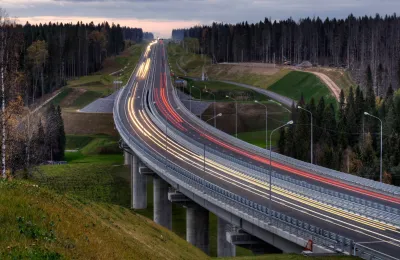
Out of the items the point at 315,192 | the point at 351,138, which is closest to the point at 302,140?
the point at 351,138

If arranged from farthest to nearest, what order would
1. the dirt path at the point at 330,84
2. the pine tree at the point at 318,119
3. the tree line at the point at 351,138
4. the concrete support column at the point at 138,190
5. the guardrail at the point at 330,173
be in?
the dirt path at the point at 330,84, the pine tree at the point at 318,119, the concrete support column at the point at 138,190, the tree line at the point at 351,138, the guardrail at the point at 330,173

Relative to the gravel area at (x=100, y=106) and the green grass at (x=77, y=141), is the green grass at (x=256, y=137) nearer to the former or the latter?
the green grass at (x=77, y=141)

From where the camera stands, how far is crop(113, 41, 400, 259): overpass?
4275 cm

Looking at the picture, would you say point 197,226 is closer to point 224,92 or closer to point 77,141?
point 77,141

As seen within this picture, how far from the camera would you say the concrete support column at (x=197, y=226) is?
6725cm

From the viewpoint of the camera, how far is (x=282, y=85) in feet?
607

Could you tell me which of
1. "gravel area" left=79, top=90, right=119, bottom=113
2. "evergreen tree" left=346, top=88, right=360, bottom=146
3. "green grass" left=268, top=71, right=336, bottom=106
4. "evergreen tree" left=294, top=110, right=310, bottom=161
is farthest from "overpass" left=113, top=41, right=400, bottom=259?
"green grass" left=268, top=71, right=336, bottom=106

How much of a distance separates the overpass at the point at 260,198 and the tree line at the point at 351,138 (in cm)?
971

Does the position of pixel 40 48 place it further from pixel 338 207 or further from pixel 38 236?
pixel 38 236

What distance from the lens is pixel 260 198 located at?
2239 inches

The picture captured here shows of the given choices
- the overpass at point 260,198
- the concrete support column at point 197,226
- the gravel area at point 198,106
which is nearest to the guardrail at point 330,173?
the overpass at point 260,198

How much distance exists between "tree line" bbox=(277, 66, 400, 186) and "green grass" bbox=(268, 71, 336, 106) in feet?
163

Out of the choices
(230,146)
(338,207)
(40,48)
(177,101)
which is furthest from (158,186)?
(40,48)

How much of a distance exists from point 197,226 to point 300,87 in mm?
113665
